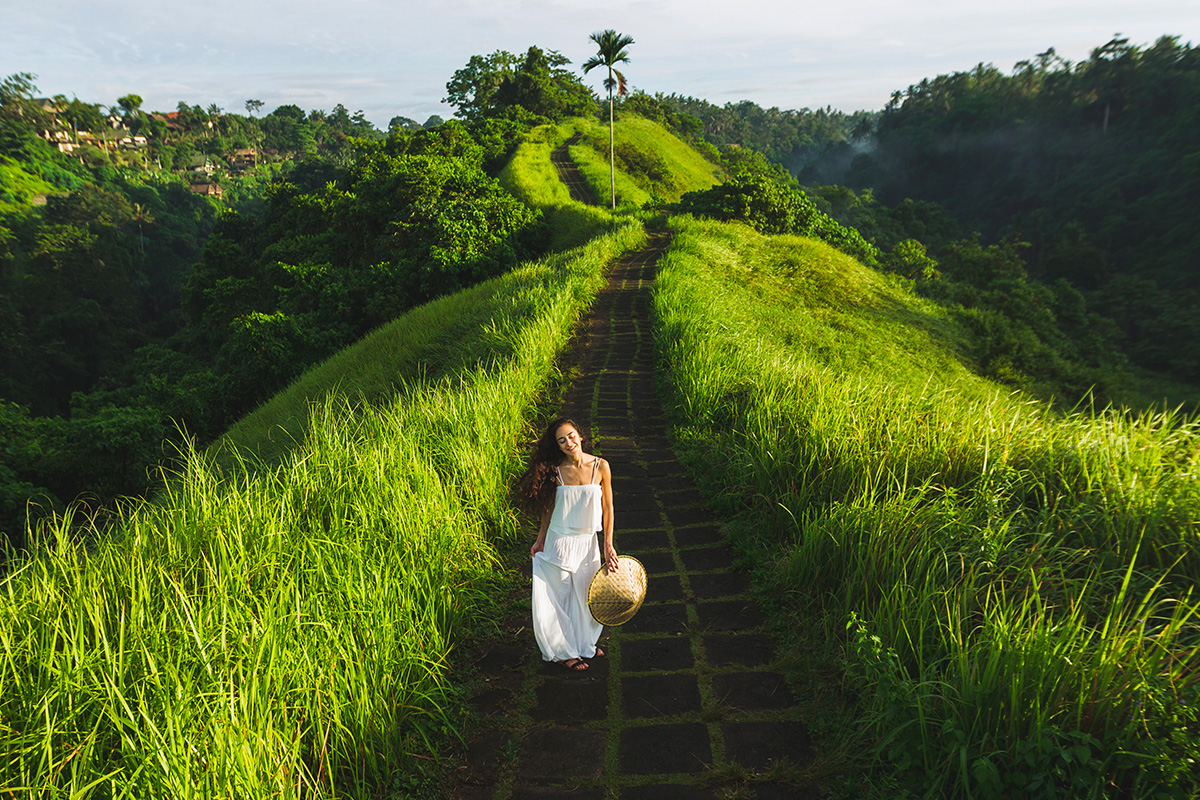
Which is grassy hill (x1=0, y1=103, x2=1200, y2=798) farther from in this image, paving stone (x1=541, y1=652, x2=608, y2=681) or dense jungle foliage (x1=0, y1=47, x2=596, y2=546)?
dense jungle foliage (x1=0, y1=47, x2=596, y2=546)

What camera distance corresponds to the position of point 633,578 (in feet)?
10.2

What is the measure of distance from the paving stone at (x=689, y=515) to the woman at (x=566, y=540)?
120 centimetres

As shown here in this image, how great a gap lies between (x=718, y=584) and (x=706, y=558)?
30 cm

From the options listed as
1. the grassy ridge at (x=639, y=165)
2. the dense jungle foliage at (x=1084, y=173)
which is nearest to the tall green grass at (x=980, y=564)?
the grassy ridge at (x=639, y=165)

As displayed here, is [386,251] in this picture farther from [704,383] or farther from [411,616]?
[411,616]

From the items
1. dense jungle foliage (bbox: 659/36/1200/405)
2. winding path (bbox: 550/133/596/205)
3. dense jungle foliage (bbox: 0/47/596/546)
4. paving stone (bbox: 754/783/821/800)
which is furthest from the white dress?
winding path (bbox: 550/133/596/205)

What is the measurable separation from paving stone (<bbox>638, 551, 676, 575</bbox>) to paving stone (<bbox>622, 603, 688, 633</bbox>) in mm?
368

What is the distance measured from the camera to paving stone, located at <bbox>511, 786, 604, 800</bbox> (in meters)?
2.39

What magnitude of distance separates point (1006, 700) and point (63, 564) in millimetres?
3658

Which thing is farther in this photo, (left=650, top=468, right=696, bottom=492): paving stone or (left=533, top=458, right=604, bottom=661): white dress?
(left=650, top=468, right=696, bottom=492): paving stone

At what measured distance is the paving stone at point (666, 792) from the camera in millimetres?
2359

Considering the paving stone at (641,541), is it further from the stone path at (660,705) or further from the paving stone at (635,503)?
the paving stone at (635,503)

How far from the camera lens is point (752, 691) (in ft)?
9.45

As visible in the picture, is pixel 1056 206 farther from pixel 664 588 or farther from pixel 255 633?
pixel 255 633
